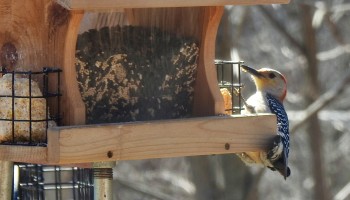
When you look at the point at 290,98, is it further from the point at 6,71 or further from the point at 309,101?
the point at 6,71

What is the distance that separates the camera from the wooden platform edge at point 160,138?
480 centimetres

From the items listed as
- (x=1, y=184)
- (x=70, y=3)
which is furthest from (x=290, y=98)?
(x=70, y=3)

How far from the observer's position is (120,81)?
17.6ft

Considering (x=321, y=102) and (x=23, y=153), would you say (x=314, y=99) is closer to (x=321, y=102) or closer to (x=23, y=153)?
(x=321, y=102)

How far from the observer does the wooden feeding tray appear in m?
4.83

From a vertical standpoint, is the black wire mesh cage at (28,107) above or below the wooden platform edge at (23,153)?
above

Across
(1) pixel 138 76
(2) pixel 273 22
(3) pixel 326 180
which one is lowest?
(3) pixel 326 180

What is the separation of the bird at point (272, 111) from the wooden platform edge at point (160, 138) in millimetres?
173

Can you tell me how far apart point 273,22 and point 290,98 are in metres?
1.00

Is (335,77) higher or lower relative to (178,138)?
higher

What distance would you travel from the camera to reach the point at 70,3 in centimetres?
469

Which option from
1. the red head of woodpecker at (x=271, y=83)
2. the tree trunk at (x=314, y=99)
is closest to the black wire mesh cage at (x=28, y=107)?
the red head of woodpecker at (x=271, y=83)

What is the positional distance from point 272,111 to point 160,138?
2.37m

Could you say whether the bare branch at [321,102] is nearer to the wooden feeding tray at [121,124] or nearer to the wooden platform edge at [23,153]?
the wooden feeding tray at [121,124]
